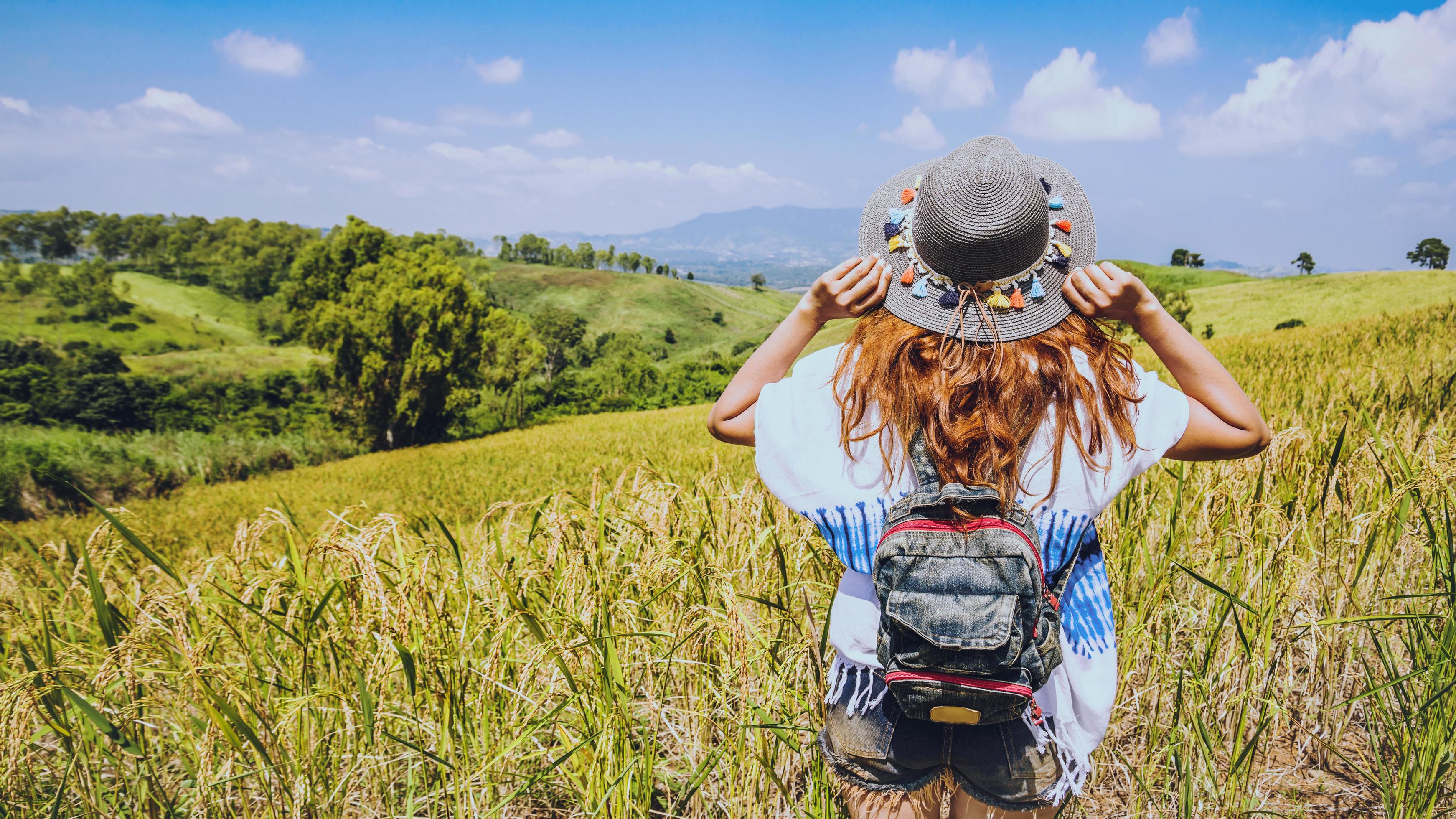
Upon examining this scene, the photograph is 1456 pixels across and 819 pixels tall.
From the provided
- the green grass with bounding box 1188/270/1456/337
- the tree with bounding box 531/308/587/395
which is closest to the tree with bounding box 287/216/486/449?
the green grass with bounding box 1188/270/1456/337

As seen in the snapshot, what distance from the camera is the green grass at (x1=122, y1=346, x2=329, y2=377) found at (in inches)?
2258

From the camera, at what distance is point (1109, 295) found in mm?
1192

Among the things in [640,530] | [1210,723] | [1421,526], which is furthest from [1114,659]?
[1421,526]

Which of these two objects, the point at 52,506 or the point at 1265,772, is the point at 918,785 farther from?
the point at 52,506

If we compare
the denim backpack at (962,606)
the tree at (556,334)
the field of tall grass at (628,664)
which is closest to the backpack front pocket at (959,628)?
the denim backpack at (962,606)

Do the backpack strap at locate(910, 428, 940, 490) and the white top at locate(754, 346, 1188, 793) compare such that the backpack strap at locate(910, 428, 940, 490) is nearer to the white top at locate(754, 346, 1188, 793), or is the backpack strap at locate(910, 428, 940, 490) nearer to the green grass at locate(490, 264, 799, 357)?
the white top at locate(754, 346, 1188, 793)

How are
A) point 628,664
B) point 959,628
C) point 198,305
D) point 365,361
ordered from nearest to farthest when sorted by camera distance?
1. point 959,628
2. point 628,664
3. point 365,361
4. point 198,305

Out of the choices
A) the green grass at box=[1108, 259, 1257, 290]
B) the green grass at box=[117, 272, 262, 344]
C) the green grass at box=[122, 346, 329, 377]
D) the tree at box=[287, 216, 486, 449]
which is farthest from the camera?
the green grass at box=[117, 272, 262, 344]

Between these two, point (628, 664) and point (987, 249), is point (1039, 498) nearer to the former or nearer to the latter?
point (987, 249)

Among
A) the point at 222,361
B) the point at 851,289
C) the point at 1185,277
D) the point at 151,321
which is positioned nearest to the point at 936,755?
the point at 851,289

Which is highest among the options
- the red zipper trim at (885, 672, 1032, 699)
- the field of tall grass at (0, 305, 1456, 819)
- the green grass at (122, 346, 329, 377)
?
the red zipper trim at (885, 672, 1032, 699)

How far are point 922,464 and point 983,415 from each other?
0.14m

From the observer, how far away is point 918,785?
1.32 metres

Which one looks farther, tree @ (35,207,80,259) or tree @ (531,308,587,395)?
tree @ (35,207,80,259)
